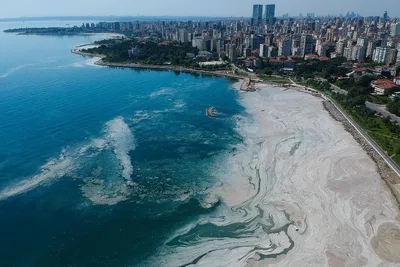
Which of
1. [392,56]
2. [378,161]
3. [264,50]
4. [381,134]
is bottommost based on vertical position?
[378,161]

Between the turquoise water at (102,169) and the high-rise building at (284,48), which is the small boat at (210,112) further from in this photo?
the high-rise building at (284,48)

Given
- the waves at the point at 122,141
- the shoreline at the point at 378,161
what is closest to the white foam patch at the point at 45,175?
the waves at the point at 122,141

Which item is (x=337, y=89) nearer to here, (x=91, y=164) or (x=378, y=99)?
(x=378, y=99)

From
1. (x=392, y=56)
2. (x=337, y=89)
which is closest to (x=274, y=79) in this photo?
(x=337, y=89)

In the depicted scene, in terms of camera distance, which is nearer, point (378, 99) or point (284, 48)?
point (378, 99)

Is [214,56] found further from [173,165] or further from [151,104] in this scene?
[173,165]

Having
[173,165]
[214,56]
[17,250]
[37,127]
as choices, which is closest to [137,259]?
[17,250]
